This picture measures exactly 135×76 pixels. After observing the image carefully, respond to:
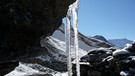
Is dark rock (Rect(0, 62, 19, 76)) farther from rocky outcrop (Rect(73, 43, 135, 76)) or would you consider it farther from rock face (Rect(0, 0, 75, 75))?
rocky outcrop (Rect(73, 43, 135, 76))

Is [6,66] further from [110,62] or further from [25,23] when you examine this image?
[110,62]

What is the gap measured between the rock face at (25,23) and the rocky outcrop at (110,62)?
12.6 metres

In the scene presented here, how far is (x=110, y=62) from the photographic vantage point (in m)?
23.0

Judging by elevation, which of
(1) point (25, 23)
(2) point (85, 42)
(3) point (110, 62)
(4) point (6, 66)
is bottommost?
(4) point (6, 66)

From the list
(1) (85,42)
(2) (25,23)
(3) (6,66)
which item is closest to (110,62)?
(3) (6,66)

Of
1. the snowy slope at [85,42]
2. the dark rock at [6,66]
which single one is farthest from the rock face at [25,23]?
the snowy slope at [85,42]

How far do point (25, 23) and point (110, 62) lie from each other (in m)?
17.4

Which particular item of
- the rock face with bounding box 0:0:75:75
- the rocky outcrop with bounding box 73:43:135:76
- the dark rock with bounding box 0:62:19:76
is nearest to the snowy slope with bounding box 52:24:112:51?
the rocky outcrop with bounding box 73:43:135:76

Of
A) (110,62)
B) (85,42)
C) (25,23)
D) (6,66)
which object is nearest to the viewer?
(25,23)

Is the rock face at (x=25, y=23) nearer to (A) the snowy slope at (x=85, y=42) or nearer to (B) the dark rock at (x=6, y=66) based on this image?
(B) the dark rock at (x=6, y=66)

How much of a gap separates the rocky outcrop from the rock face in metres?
12.6

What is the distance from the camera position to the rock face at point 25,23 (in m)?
6.73

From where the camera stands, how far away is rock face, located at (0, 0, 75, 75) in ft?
22.1

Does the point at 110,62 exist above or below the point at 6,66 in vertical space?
above
